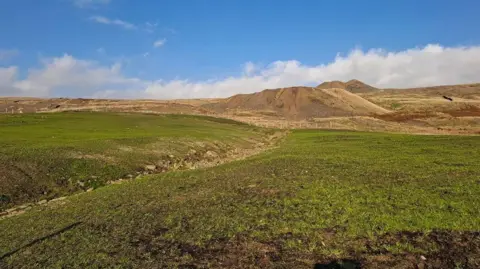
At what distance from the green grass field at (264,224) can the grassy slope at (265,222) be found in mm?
52

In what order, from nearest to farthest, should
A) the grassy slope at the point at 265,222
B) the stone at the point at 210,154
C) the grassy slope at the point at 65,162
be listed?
the grassy slope at the point at 265,222 → the grassy slope at the point at 65,162 → the stone at the point at 210,154

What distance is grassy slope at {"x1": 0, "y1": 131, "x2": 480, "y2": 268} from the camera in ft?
50.6

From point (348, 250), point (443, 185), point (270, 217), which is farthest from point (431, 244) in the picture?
point (443, 185)

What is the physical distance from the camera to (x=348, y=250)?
1550 centimetres

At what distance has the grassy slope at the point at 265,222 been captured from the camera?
1542 cm

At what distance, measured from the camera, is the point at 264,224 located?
63.0ft

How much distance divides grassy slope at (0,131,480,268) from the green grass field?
0.17ft

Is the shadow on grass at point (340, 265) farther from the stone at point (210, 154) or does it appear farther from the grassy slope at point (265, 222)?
the stone at point (210, 154)

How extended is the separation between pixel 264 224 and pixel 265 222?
322mm

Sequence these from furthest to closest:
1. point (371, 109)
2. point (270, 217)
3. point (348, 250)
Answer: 1. point (371, 109)
2. point (270, 217)
3. point (348, 250)

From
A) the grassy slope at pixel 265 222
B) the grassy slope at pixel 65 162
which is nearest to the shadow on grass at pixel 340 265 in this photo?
the grassy slope at pixel 265 222

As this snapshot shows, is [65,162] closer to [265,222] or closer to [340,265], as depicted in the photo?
[265,222]

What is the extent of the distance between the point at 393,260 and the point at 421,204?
324 inches

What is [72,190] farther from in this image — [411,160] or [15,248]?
[411,160]
